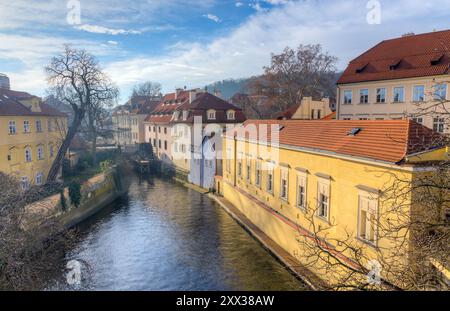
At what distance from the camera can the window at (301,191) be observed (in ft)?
42.4

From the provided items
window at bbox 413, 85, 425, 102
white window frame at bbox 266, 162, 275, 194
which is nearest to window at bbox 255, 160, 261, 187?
white window frame at bbox 266, 162, 275, 194

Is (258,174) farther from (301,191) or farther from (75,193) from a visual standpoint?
(75,193)

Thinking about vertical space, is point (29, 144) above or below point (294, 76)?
below

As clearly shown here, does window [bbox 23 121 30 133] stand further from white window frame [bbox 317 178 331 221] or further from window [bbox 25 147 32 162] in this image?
white window frame [bbox 317 178 331 221]

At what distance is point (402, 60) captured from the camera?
2398cm

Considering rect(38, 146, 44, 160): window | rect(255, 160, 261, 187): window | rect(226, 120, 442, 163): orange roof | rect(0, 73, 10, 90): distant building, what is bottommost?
rect(255, 160, 261, 187): window

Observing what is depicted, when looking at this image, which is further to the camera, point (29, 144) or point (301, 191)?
point (29, 144)

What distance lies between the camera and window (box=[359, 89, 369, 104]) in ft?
84.1

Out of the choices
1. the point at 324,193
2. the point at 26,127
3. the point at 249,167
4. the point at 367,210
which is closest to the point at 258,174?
the point at 249,167

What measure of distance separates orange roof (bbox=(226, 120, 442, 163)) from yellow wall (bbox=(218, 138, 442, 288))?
321 millimetres

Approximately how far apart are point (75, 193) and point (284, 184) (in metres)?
13.1

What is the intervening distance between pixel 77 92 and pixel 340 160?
25.9 meters
